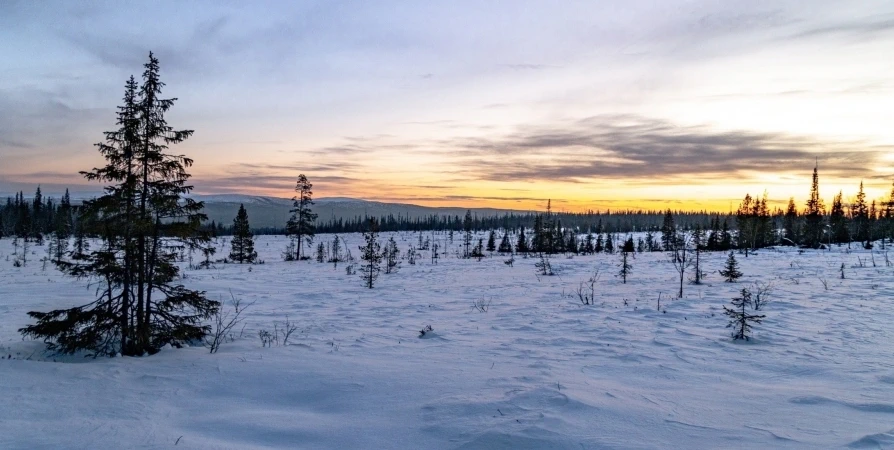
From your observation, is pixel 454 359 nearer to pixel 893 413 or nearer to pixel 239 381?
pixel 239 381

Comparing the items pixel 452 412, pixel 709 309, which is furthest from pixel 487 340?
pixel 709 309

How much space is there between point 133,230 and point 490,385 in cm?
677

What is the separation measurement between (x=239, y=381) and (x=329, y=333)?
4.00 metres

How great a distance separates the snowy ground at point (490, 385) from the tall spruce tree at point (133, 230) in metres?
0.52

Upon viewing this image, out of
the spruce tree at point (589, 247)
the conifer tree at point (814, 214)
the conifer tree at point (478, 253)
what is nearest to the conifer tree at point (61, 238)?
the conifer tree at point (478, 253)

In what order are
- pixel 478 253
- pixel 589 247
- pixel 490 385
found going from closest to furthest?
pixel 490 385, pixel 478 253, pixel 589 247

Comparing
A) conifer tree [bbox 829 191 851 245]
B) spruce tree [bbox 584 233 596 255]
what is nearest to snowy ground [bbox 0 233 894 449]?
spruce tree [bbox 584 233 596 255]

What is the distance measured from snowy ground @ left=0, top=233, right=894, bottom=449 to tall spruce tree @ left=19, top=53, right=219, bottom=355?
0.52 meters

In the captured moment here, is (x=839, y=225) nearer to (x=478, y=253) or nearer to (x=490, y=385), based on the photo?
(x=478, y=253)

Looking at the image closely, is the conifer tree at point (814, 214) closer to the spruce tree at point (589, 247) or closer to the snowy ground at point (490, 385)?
the spruce tree at point (589, 247)

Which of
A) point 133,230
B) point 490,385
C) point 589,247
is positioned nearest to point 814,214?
point 589,247

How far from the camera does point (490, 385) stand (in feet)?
20.7

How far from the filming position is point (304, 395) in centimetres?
608

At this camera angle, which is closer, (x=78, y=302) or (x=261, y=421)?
(x=261, y=421)
